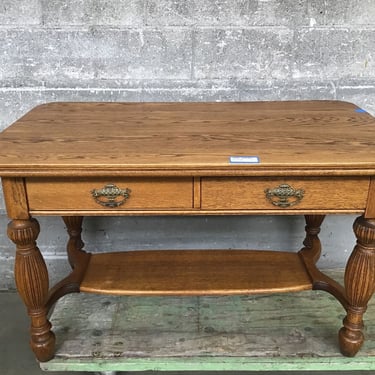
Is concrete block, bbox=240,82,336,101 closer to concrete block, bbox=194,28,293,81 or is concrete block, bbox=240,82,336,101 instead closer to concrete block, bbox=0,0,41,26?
concrete block, bbox=194,28,293,81

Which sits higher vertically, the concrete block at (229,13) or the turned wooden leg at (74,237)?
the concrete block at (229,13)

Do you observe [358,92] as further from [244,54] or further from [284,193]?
[284,193]

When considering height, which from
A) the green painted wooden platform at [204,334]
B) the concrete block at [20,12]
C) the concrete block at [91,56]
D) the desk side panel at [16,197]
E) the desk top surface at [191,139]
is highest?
the concrete block at [20,12]

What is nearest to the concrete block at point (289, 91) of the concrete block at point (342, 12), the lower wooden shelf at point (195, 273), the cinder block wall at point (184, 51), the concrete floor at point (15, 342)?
the cinder block wall at point (184, 51)

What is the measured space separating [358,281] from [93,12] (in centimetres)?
137

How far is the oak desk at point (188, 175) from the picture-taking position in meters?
1.23

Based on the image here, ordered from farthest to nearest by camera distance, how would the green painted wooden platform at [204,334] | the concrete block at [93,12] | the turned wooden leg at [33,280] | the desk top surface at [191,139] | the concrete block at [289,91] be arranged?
the concrete block at [289,91] < the concrete block at [93,12] < the green painted wooden platform at [204,334] < the turned wooden leg at [33,280] < the desk top surface at [191,139]

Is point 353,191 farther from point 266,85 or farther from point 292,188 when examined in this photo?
point 266,85

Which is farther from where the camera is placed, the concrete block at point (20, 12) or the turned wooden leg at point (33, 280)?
the concrete block at point (20, 12)

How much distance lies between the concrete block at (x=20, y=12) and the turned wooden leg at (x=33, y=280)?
2.89 feet

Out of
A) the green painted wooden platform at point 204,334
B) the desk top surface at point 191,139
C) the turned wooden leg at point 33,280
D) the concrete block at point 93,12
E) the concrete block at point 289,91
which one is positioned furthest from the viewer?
the concrete block at point 289,91

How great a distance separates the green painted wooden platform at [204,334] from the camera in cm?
156

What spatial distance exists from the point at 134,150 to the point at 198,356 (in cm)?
76

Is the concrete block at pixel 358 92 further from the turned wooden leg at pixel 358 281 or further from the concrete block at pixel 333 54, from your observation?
the turned wooden leg at pixel 358 281
